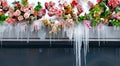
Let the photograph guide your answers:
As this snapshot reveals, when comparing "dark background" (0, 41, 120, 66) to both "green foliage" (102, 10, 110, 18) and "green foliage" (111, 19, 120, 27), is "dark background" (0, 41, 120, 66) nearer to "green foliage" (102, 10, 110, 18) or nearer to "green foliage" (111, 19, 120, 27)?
"green foliage" (111, 19, 120, 27)

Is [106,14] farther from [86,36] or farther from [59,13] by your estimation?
[59,13]

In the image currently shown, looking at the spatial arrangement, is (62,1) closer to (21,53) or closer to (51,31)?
(51,31)

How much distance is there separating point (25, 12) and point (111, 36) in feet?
4.50

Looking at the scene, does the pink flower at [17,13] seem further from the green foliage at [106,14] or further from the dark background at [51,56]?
the green foliage at [106,14]

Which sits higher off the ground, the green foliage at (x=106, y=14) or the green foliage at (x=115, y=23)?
the green foliage at (x=106, y=14)

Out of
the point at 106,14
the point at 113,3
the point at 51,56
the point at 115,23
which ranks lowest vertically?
the point at 51,56

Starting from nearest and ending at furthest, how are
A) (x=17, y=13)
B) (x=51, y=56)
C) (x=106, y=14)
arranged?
(x=17, y=13) → (x=106, y=14) → (x=51, y=56)

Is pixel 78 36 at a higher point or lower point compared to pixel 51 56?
higher

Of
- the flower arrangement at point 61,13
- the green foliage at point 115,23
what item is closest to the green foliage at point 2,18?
the flower arrangement at point 61,13

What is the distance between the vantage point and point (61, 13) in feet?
15.4

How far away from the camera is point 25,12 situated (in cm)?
467

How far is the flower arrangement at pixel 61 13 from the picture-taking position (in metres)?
4.69

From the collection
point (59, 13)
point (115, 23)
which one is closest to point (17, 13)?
point (59, 13)

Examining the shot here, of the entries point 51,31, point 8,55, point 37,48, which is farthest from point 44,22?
point 8,55
